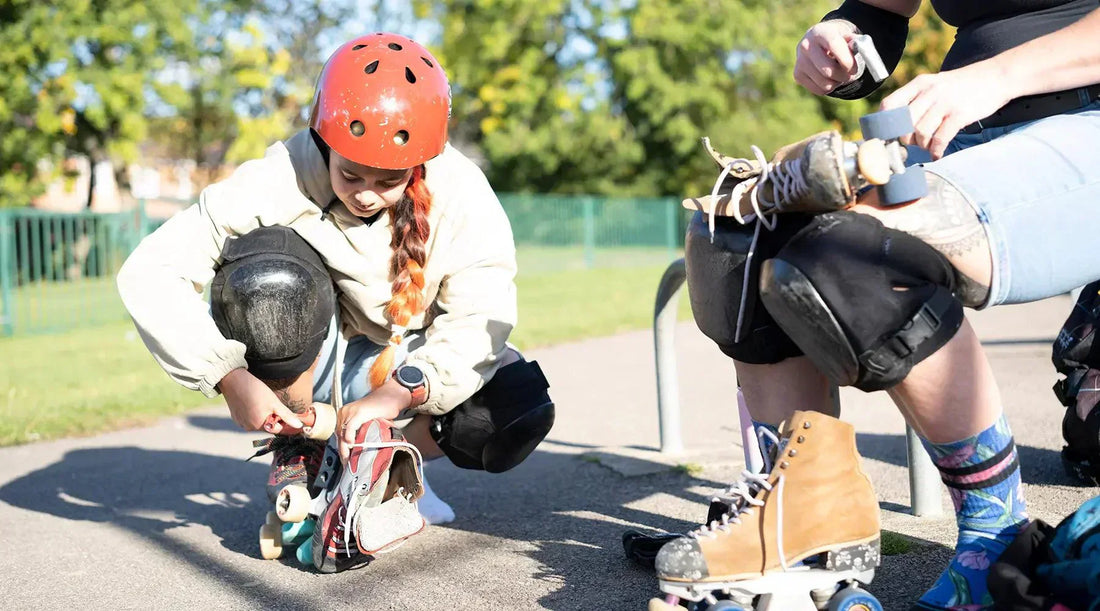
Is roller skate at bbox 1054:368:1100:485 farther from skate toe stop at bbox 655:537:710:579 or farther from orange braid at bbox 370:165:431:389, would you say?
orange braid at bbox 370:165:431:389

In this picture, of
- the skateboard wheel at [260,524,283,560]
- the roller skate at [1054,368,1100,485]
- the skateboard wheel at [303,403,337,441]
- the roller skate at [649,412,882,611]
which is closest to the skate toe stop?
the roller skate at [649,412,882,611]

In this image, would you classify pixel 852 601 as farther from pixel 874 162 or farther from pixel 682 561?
pixel 874 162

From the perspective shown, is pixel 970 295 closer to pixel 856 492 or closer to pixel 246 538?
pixel 856 492

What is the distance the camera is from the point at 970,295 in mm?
1992

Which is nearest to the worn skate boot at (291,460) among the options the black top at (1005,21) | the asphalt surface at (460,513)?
the asphalt surface at (460,513)

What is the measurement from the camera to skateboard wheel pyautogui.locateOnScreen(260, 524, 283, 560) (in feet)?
10.2

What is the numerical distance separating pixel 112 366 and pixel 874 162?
7.70 m

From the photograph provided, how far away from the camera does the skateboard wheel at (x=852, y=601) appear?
2.03 meters

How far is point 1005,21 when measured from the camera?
8.11 feet

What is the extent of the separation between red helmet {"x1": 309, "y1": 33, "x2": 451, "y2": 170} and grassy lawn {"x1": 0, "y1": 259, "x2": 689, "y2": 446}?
324 centimetres

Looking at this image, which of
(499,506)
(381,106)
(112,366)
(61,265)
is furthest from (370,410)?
(61,265)

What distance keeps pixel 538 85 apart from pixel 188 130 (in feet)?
31.7

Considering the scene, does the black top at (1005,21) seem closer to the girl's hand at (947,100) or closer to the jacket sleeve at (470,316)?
the girl's hand at (947,100)

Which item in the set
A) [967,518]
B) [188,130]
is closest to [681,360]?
[967,518]
